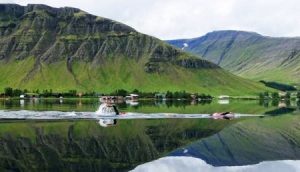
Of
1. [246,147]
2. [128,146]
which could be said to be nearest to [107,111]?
[246,147]

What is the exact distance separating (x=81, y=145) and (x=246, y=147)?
24461 millimetres

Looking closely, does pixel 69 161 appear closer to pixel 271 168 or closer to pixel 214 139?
pixel 271 168

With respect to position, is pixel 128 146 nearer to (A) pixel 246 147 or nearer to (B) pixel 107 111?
(A) pixel 246 147

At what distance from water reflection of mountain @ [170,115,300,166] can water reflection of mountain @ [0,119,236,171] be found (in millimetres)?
3191

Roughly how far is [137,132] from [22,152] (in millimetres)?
31716

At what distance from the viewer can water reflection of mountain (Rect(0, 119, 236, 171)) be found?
49.5 metres

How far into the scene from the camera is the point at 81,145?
6562 cm

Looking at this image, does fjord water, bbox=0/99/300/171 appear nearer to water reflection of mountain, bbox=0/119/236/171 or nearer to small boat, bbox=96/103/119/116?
water reflection of mountain, bbox=0/119/236/171

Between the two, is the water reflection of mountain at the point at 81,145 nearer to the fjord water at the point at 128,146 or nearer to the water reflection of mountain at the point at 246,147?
the fjord water at the point at 128,146

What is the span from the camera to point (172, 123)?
110500 mm

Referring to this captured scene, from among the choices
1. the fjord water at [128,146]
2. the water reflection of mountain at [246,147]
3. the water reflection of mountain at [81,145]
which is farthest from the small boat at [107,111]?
the water reflection of mountain at [246,147]

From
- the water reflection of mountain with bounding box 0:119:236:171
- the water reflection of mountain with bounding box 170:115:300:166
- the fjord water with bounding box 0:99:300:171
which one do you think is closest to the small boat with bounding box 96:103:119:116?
the fjord water with bounding box 0:99:300:171

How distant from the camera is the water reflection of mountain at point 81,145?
162ft

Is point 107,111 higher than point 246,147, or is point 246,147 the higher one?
point 107,111
